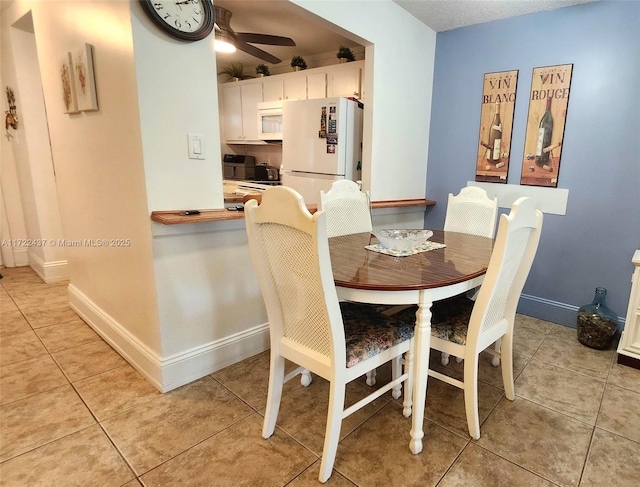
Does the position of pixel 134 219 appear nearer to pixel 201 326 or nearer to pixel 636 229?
pixel 201 326

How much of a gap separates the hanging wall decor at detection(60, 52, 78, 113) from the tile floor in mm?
1469

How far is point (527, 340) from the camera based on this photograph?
2.56 metres

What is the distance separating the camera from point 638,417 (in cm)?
175

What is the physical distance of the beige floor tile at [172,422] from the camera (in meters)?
1.51

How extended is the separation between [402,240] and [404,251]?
0.22 feet

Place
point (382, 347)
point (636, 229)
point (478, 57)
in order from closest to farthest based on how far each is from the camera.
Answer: point (382, 347), point (636, 229), point (478, 57)

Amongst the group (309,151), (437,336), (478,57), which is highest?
(478,57)

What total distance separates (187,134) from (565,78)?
257cm

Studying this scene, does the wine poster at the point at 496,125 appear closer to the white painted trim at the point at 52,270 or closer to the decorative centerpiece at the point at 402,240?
the decorative centerpiece at the point at 402,240

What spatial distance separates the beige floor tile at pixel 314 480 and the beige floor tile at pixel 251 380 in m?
0.44

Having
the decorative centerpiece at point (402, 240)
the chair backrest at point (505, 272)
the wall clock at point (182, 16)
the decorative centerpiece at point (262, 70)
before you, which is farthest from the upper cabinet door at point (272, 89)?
the chair backrest at point (505, 272)

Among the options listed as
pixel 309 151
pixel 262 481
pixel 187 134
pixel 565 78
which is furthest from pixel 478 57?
pixel 262 481

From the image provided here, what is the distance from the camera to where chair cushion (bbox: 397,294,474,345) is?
1581 mm

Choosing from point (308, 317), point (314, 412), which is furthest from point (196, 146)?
point (314, 412)
